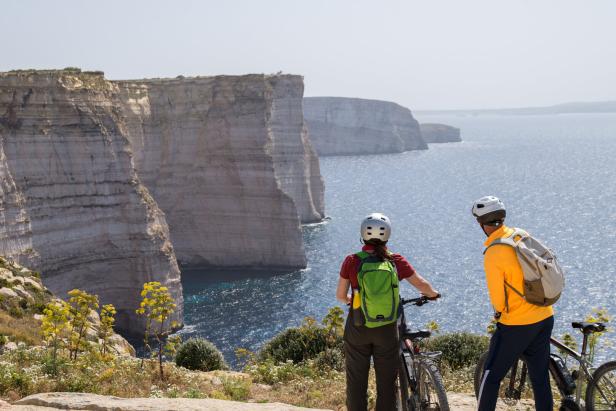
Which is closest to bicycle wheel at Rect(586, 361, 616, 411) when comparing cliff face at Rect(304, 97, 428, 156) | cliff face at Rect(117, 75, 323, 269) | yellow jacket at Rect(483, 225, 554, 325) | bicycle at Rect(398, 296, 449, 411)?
yellow jacket at Rect(483, 225, 554, 325)

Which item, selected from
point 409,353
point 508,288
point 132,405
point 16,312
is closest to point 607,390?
point 508,288

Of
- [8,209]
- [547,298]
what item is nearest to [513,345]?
[547,298]

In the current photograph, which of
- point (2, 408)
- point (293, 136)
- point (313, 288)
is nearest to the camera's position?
point (2, 408)

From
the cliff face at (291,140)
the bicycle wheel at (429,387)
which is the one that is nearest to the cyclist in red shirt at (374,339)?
the bicycle wheel at (429,387)

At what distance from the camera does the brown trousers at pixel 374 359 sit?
815 centimetres

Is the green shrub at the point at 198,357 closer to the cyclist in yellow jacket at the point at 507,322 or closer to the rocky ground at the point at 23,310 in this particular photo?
the rocky ground at the point at 23,310

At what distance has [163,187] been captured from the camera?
63.4 m

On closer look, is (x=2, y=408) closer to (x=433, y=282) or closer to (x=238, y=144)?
(x=433, y=282)

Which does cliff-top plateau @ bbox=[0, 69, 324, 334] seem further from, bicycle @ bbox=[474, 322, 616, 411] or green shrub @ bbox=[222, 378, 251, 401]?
bicycle @ bbox=[474, 322, 616, 411]

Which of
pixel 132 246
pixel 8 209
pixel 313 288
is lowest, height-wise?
pixel 313 288

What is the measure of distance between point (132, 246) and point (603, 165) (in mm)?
131738

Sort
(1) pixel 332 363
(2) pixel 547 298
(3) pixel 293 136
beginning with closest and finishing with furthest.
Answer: (2) pixel 547 298
(1) pixel 332 363
(3) pixel 293 136

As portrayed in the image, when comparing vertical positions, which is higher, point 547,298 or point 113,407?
Result: point 547,298

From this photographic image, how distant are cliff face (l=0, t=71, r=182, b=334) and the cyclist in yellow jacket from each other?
106ft
